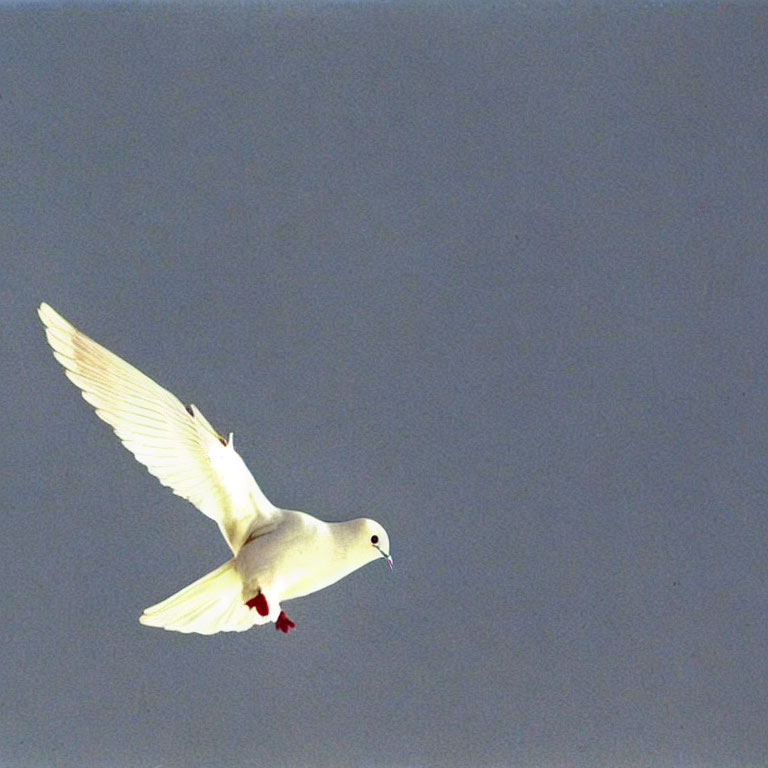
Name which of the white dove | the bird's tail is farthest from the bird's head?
the bird's tail

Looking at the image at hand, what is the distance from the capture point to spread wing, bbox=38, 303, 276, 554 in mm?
858

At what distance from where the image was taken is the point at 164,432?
0.88 meters

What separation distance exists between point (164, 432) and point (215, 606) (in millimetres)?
147

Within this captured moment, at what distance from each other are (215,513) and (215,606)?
73 mm

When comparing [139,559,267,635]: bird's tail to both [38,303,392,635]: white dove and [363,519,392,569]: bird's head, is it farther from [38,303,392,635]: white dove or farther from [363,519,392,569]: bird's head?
[363,519,392,569]: bird's head

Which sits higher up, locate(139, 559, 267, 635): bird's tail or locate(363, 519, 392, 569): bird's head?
locate(363, 519, 392, 569): bird's head

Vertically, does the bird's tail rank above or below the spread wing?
below

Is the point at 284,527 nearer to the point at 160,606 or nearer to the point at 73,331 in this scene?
the point at 160,606

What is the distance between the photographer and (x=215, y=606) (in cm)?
92

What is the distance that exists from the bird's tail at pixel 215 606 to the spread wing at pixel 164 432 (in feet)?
0.10

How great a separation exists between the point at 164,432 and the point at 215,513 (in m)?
0.08

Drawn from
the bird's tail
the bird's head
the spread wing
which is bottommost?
the bird's tail

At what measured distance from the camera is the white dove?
863mm

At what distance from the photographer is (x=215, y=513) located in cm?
Answer: 92
